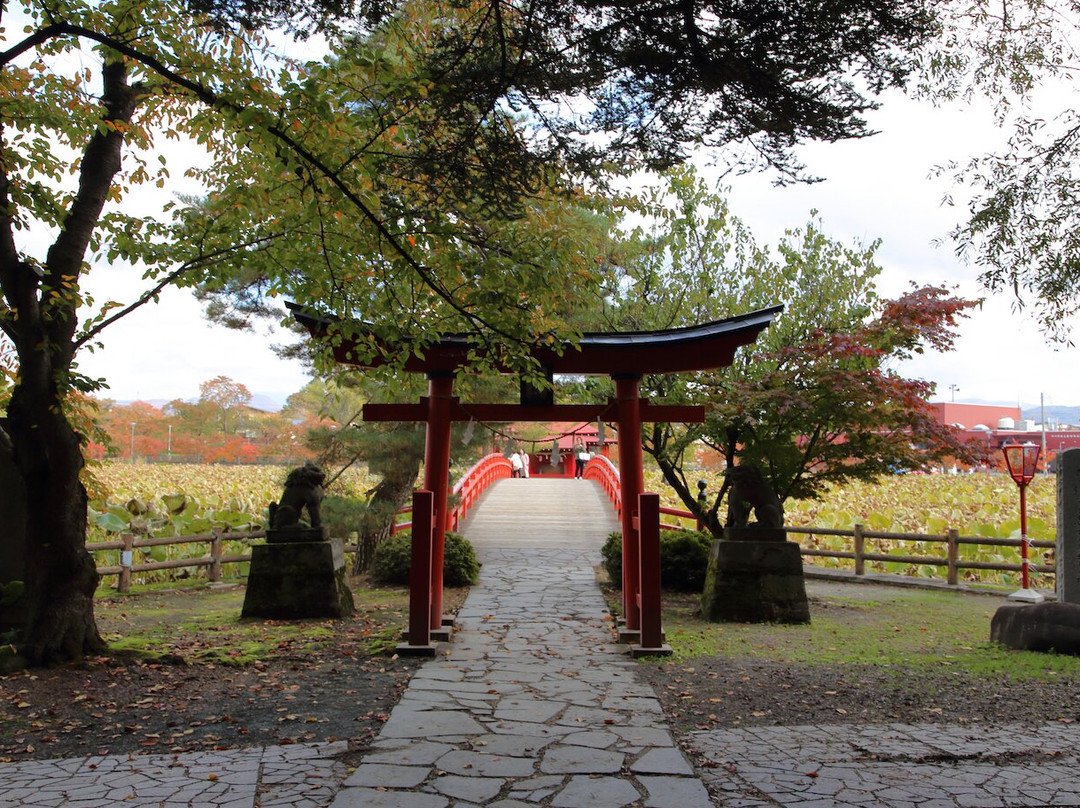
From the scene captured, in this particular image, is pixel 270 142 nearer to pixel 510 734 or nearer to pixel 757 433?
pixel 510 734

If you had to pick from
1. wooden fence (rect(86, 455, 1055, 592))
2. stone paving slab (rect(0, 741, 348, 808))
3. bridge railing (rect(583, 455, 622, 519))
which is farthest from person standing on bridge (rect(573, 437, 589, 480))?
stone paving slab (rect(0, 741, 348, 808))

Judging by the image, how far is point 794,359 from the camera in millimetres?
10992

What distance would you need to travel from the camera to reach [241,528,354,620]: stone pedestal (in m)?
9.51

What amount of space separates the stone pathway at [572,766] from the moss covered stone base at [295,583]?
11.4 feet

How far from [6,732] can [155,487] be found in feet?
69.1

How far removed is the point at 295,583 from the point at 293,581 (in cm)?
3

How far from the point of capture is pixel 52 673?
625 cm

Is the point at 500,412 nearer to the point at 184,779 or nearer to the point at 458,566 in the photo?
the point at 458,566

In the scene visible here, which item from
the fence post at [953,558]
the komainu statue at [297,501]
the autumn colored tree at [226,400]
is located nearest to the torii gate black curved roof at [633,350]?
the komainu statue at [297,501]

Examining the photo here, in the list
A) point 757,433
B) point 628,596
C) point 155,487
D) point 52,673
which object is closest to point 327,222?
point 52,673

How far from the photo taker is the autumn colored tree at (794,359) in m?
10.5

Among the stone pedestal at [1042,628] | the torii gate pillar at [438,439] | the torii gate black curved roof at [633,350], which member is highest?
the torii gate black curved roof at [633,350]

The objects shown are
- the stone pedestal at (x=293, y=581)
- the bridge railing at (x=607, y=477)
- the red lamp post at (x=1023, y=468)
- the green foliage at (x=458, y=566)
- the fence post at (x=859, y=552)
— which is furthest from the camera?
the bridge railing at (x=607, y=477)

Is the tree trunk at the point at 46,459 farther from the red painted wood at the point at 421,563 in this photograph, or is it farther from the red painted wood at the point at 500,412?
the red painted wood at the point at 500,412
